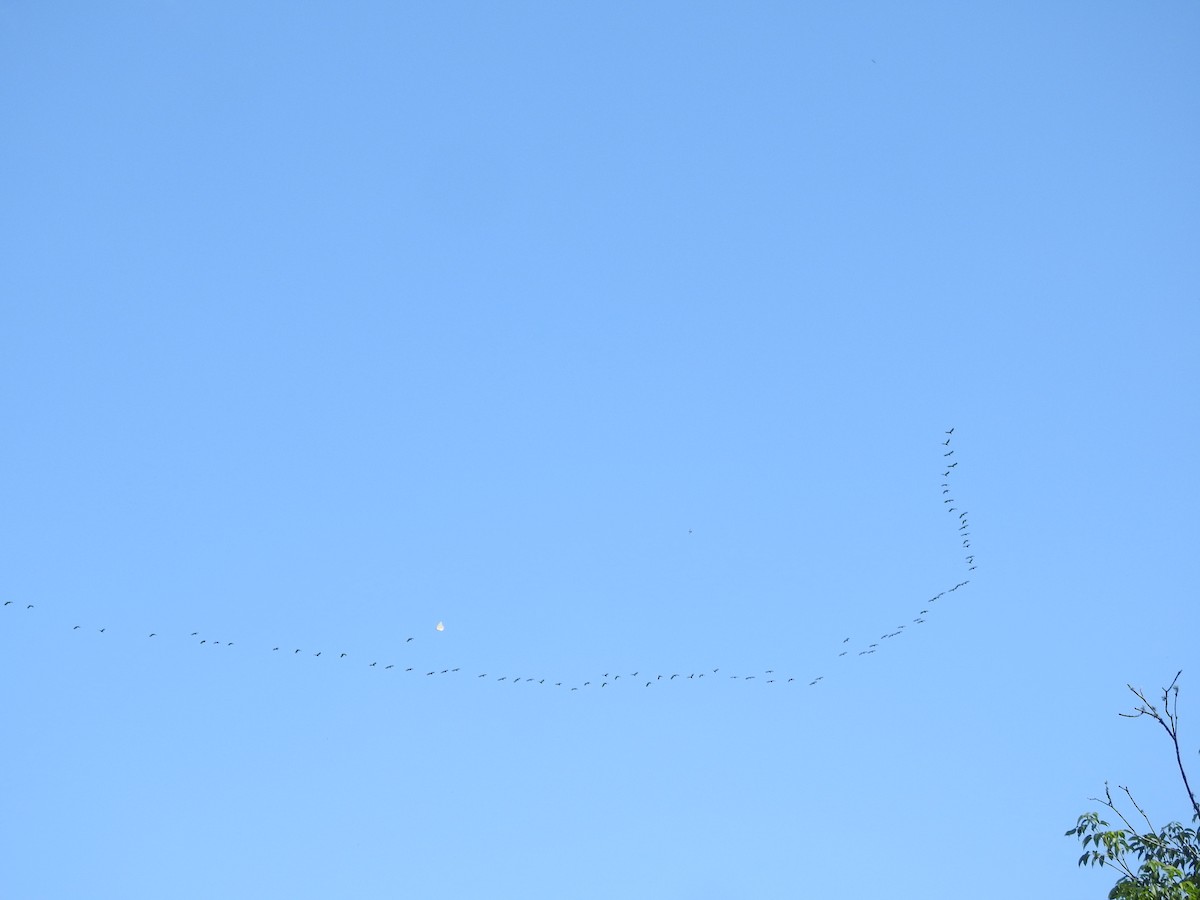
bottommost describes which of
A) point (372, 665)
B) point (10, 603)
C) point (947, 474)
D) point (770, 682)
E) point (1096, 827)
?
point (1096, 827)

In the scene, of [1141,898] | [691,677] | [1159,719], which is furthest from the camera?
[691,677]

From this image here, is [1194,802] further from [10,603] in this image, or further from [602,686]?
[10,603]

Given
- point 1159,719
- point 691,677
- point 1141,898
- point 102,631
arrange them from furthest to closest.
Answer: point 691,677
point 102,631
point 1159,719
point 1141,898

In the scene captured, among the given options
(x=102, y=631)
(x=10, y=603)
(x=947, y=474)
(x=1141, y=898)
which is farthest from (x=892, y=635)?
(x=10, y=603)

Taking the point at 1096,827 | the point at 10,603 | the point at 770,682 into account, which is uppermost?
the point at 10,603

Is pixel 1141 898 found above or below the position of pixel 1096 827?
below

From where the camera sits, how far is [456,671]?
48.0m

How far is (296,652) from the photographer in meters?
47.9

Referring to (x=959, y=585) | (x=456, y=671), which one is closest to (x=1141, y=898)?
(x=959, y=585)

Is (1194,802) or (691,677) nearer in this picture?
(1194,802)

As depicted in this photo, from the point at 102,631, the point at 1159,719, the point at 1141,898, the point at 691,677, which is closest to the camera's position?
the point at 1141,898

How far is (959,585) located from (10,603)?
37873 mm

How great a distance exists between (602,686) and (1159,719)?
2732 centimetres

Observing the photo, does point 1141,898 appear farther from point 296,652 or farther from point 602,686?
point 296,652
